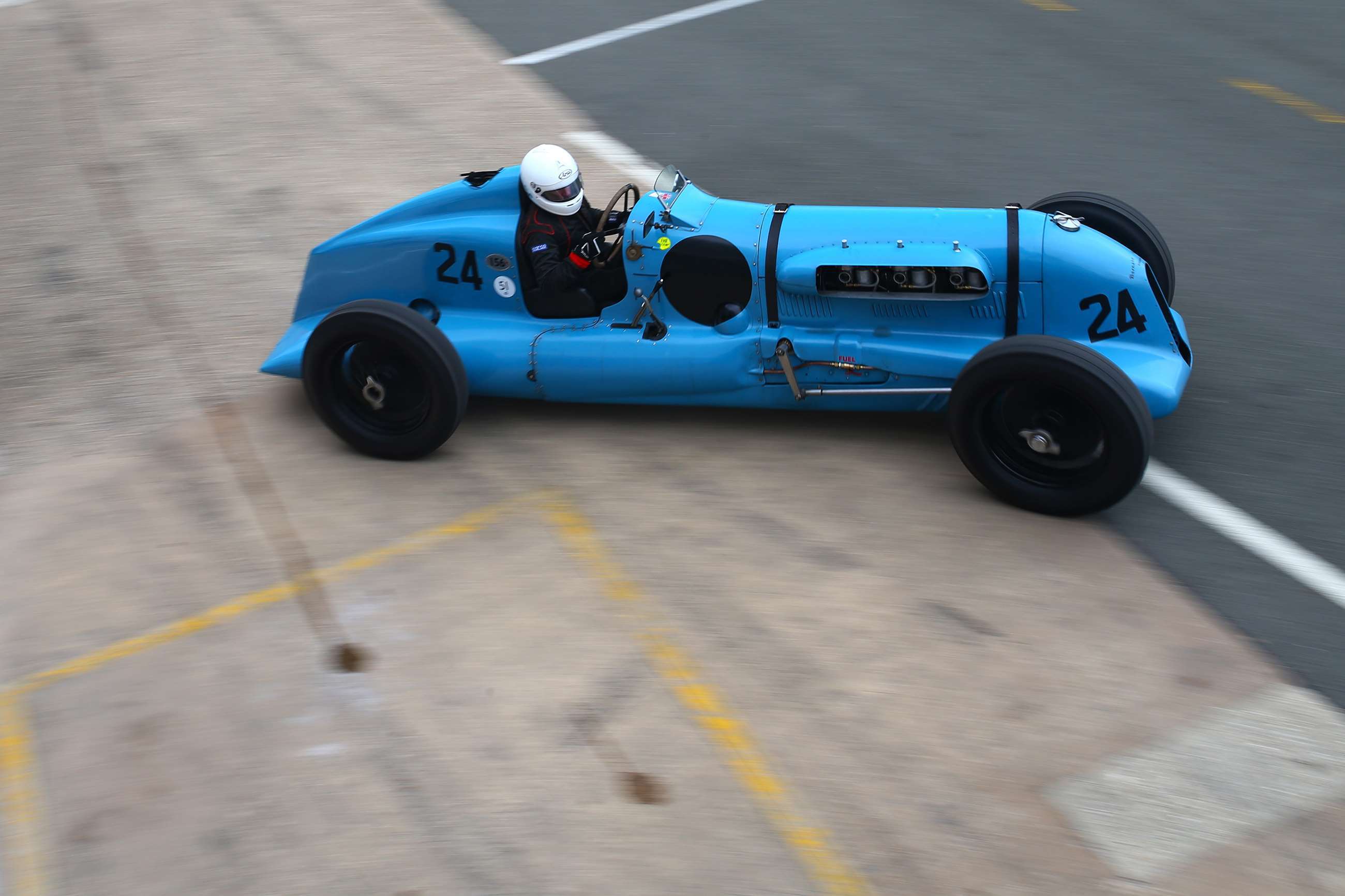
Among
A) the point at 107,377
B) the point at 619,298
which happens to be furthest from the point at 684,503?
the point at 107,377

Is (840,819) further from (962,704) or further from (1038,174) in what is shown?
(1038,174)

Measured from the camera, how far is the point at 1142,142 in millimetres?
9719

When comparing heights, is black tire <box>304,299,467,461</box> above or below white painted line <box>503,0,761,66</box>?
below

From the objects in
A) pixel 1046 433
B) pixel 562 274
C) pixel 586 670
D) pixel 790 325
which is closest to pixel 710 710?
pixel 586 670

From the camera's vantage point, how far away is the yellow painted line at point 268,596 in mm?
5652

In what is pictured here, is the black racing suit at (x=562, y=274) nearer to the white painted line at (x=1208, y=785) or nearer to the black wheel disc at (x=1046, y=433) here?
the black wheel disc at (x=1046, y=433)

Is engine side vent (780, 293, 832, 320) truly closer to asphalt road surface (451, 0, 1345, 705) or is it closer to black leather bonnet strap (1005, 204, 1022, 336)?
black leather bonnet strap (1005, 204, 1022, 336)

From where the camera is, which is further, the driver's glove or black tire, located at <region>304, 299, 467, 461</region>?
the driver's glove

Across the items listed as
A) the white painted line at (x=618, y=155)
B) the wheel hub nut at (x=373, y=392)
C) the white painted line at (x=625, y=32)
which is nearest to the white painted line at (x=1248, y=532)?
the wheel hub nut at (x=373, y=392)

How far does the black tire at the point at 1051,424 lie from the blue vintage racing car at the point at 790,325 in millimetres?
10

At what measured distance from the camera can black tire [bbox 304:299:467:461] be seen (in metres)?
6.39

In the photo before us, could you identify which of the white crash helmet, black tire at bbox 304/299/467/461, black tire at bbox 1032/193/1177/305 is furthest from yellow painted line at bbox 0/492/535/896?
black tire at bbox 1032/193/1177/305

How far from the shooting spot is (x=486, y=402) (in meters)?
7.26

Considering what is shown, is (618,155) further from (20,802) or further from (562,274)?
(20,802)
